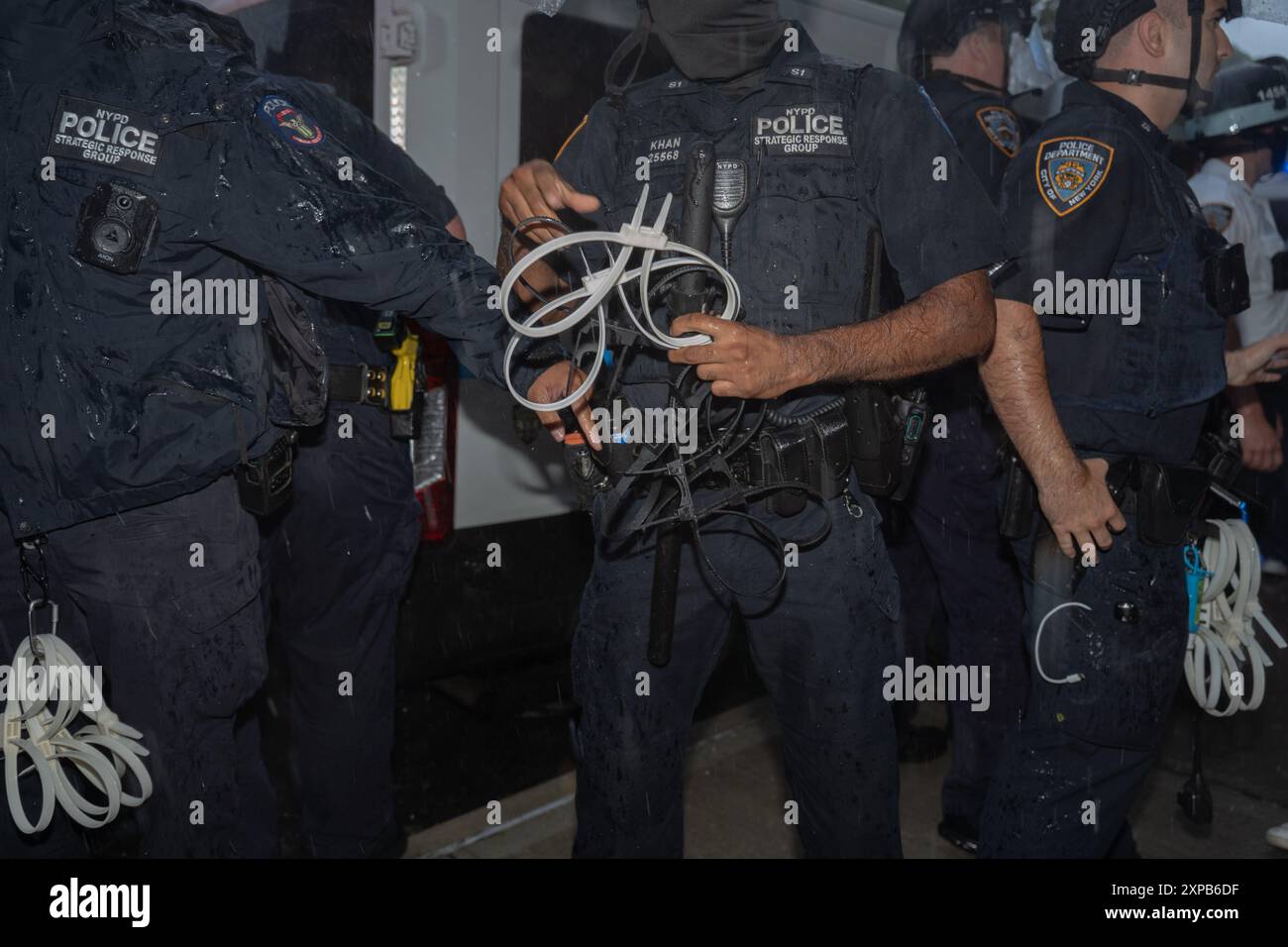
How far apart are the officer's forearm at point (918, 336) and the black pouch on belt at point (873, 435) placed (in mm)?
107

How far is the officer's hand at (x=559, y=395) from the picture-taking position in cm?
197

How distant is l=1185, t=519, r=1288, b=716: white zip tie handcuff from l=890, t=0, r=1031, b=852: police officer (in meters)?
0.64

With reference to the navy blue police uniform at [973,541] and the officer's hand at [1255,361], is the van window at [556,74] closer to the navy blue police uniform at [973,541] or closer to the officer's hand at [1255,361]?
the navy blue police uniform at [973,541]

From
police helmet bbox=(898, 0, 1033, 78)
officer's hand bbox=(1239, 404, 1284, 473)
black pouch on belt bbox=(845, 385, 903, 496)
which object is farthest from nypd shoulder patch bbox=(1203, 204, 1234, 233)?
black pouch on belt bbox=(845, 385, 903, 496)

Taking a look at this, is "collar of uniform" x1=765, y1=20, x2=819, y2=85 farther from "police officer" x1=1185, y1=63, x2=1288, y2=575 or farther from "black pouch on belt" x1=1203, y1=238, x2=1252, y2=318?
"police officer" x1=1185, y1=63, x2=1288, y2=575

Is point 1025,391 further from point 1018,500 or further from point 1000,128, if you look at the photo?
point 1000,128

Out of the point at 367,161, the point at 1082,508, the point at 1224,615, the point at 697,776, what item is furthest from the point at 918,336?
the point at 697,776

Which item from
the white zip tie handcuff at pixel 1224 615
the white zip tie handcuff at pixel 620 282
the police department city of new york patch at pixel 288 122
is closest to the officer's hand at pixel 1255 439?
the white zip tie handcuff at pixel 1224 615

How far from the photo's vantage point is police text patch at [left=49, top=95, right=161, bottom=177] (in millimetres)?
1886

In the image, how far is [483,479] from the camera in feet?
10.3

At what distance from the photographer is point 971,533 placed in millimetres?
3236
